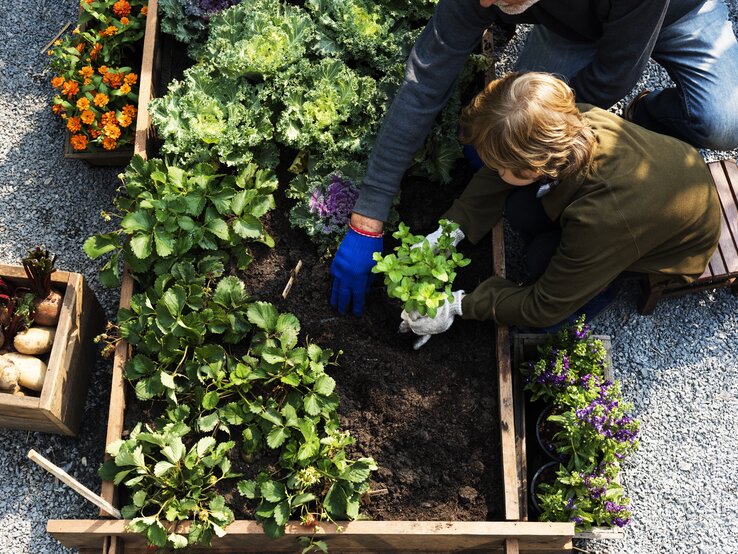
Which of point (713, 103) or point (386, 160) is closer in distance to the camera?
point (386, 160)

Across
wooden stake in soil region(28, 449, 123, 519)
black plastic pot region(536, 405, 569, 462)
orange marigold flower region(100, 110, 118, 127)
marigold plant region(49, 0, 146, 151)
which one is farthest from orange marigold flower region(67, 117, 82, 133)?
black plastic pot region(536, 405, 569, 462)

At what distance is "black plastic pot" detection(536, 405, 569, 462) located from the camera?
2693mm

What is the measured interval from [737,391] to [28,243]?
10.3ft

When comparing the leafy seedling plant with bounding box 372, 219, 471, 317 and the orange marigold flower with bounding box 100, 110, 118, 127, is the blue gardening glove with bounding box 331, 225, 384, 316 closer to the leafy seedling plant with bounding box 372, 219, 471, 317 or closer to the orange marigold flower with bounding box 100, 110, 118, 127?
the leafy seedling plant with bounding box 372, 219, 471, 317

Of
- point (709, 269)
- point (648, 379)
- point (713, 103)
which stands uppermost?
point (713, 103)

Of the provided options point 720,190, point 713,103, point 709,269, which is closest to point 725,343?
point 709,269

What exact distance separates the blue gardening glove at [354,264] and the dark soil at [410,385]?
0.10m

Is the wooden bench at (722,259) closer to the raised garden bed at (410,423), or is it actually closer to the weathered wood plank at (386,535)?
the raised garden bed at (410,423)

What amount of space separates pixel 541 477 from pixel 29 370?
1.94 metres

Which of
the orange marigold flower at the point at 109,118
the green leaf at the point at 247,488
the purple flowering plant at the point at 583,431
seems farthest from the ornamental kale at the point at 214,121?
the purple flowering plant at the point at 583,431

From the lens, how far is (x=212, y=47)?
2859mm

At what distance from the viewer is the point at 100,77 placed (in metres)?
3.09

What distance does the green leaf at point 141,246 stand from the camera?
2.52 meters

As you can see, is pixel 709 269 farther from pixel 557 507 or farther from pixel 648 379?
pixel 557 507
